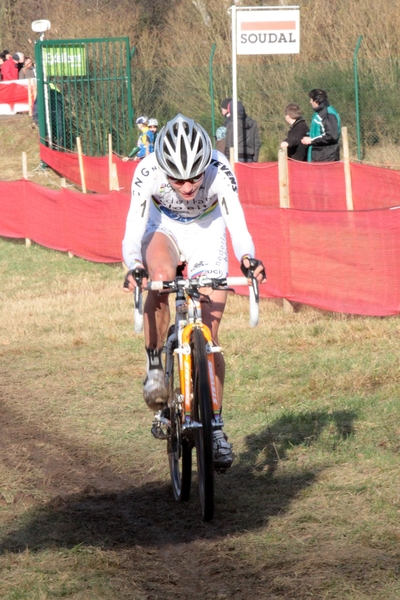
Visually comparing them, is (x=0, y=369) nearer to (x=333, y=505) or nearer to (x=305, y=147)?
(x=333, y=505)

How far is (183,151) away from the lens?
5113 millimetres

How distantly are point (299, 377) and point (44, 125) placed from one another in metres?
20.4

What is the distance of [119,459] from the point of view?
6426 mm

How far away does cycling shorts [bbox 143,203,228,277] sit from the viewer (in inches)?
220

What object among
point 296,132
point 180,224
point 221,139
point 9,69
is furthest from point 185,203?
point 9,69

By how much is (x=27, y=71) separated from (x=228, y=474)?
1079 inches

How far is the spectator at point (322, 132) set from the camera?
1535 cm

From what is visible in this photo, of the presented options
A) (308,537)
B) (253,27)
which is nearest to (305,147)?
(253,27)

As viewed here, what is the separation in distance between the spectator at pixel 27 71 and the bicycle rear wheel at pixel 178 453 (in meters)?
27.2

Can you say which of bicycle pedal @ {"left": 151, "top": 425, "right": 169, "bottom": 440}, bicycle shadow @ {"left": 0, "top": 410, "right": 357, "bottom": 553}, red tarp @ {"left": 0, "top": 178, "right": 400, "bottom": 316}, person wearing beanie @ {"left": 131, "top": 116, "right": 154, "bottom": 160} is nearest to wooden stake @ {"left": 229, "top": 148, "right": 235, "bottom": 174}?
red tarp @ {"left": 0, "top": 178, "right": 400, "bottom": 316}

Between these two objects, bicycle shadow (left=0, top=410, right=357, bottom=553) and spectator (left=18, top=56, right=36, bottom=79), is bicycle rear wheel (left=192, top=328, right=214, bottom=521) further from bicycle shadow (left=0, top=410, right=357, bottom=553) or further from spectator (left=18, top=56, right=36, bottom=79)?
spectator (left=18, top=56, right=36, bottom=79)

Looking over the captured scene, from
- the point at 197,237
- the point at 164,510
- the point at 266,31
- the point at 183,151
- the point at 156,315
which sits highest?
the point at 266,31

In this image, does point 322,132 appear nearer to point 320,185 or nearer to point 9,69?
point 320,185

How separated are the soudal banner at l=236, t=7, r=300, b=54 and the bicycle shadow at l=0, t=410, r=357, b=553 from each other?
11.6 m
